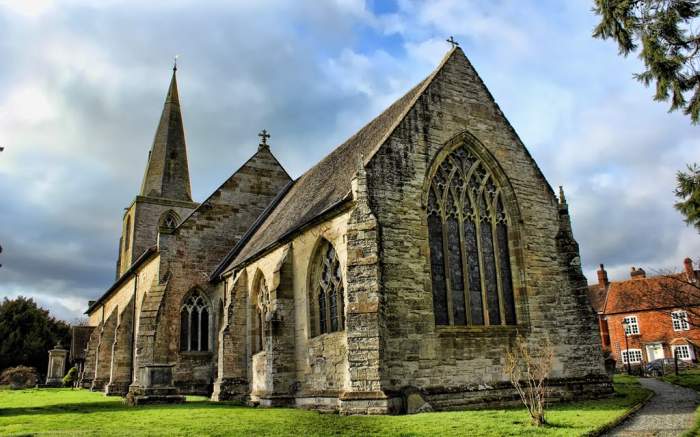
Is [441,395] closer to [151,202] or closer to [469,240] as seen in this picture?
[469,240]

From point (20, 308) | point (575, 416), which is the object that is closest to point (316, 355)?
point (575, 416)

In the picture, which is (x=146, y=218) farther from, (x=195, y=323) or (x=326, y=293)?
(x=326, y=293)

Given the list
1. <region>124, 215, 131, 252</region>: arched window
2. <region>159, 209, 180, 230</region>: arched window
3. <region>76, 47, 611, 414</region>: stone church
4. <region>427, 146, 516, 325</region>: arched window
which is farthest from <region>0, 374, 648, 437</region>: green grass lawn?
<region>124, 215, 131, 252</region>: arched window

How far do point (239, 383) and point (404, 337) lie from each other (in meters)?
9.72

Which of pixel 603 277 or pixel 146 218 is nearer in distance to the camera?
pixel 146 218

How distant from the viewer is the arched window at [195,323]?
25419mm

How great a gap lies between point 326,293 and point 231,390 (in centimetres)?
713

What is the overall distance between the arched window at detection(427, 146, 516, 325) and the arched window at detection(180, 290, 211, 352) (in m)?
13.5

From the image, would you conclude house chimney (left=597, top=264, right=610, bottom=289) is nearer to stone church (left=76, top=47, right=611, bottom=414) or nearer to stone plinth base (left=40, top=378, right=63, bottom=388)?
stone church (left=76, top=47, right=611, bottom=414)

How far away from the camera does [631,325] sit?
52.2m

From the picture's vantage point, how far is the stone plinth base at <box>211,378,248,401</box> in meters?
21.7

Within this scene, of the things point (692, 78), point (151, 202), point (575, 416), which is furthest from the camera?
point (151, 202)

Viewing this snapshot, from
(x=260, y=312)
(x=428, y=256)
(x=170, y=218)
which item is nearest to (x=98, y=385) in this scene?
(x=170, y=218)

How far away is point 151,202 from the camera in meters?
41.2
